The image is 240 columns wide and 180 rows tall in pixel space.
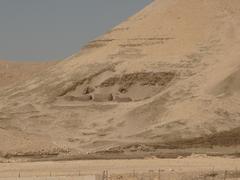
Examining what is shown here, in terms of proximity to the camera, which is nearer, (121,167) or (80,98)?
(121,167)

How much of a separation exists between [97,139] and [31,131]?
4958 millimetres

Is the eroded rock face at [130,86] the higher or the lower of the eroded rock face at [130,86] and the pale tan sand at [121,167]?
the higher

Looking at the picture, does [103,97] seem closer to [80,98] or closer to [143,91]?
[80,98]

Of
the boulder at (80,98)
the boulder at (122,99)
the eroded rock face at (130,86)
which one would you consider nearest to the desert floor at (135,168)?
the boulder at (122,99)

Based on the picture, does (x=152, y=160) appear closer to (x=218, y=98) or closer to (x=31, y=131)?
(x=218, y=98)

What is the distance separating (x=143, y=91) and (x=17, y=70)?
34790 millimetres

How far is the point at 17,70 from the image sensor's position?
241 feet

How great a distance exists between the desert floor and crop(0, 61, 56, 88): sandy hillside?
4318 cm

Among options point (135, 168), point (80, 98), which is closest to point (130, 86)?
point (80, 98)

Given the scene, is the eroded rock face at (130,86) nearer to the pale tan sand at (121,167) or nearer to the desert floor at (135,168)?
the desert floor at (135,168)

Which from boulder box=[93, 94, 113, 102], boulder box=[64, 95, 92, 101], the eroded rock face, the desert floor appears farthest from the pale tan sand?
boulder box=[64, 95, 92, 101]

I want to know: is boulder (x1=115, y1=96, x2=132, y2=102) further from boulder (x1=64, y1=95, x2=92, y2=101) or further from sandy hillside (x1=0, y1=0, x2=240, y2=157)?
boulder (x1=64, y1=95, x2=92, y2=101)

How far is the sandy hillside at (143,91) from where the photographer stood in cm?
3250

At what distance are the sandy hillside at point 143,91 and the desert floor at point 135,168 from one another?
4.42m
